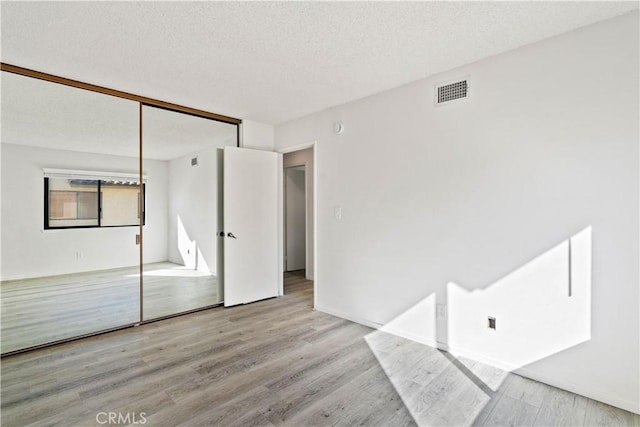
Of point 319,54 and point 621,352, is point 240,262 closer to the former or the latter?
point 319,54

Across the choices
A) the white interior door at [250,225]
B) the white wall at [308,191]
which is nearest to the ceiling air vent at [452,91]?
the white interior door at [250,225]

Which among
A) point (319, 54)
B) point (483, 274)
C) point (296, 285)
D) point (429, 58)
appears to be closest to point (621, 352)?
point (483, 274)

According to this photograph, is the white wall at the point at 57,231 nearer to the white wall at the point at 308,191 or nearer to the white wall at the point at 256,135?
the white wall at the point at 256,135

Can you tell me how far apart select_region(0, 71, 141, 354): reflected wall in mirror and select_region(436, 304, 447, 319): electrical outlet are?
3.14 meters

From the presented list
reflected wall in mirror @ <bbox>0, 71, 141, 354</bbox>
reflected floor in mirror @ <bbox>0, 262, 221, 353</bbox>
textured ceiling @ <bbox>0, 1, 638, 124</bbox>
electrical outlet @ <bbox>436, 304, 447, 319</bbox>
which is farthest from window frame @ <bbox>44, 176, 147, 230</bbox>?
electrical outlet @ <bbox>436, 304, 447, 319</bbox>

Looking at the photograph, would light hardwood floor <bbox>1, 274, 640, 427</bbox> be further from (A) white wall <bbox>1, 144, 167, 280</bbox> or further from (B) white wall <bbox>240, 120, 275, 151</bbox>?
(B) white wall <bbox>240, 120, 275, 151</bbox>

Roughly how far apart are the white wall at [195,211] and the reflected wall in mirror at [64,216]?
40 cm

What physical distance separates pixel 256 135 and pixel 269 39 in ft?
7.32

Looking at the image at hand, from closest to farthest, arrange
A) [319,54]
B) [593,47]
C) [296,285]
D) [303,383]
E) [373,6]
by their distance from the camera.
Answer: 1. [373,6]
2. [593,47]
3. [303,383]
4. [319,54]
5. [296,285]

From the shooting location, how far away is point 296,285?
5074 mm

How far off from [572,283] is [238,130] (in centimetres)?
394

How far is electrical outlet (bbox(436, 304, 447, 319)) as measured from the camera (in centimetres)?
272

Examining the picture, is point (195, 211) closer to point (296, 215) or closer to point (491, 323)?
point (296, 215)

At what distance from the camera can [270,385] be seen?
7.11 feet
